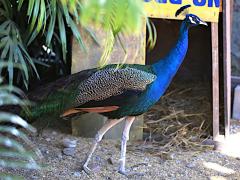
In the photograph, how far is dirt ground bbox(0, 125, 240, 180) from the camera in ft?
10.8

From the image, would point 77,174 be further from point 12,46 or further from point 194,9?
point 194,9

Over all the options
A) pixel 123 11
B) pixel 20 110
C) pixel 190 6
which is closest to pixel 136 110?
pixel 20 110

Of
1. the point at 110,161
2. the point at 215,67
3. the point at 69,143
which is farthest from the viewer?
the point at 215,67

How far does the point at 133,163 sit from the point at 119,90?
2.05 feet

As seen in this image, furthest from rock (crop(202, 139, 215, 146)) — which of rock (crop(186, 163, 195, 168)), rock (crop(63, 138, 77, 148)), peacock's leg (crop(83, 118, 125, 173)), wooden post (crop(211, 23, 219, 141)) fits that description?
rock (crop(63, 138, 77, 148))

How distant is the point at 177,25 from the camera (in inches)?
202

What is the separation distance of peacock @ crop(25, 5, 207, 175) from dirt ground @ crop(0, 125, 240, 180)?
11 centimetres

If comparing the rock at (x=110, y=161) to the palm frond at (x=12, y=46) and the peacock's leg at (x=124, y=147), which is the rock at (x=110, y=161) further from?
the palm frond at (x=12, y=46)

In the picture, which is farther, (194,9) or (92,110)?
(194,9)

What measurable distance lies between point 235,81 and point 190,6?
115 cm

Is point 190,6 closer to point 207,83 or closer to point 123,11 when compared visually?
point 207,83

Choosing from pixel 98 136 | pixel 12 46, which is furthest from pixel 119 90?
pixel 12 46

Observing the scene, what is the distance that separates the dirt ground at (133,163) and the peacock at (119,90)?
4.5 inches

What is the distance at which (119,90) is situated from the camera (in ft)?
10.4
